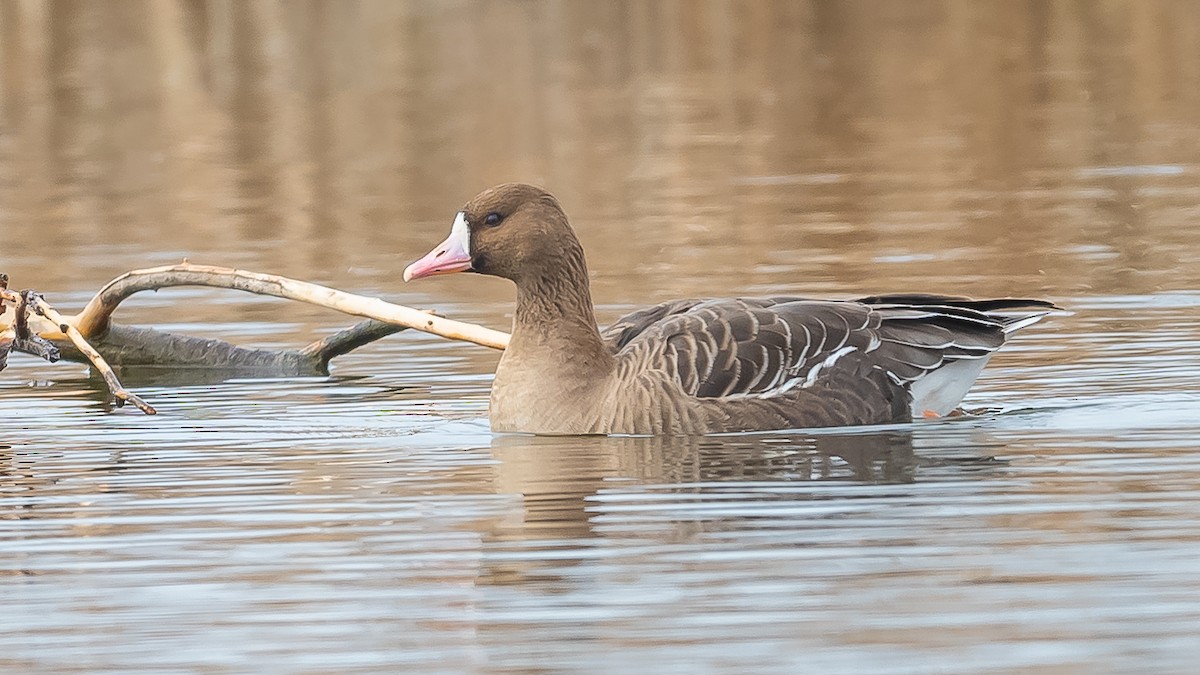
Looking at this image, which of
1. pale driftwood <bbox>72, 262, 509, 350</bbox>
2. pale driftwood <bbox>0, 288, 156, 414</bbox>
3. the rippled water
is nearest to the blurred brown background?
the rippled water

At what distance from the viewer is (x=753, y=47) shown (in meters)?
40.4

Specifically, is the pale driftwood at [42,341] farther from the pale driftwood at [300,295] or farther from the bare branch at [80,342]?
the pale driftwood at [300,295]

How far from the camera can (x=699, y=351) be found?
36.4 ft

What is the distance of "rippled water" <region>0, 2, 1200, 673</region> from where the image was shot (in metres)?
7.48

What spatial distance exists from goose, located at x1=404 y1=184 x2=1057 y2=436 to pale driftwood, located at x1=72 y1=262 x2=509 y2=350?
737mm

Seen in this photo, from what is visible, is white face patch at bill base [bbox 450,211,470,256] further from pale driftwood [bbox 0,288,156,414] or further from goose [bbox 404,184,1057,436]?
pale driftwood [bbox 0,288,156,414]

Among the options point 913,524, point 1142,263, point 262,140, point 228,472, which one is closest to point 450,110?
point 262,140

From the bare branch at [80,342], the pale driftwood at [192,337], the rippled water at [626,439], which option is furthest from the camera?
the pale driftwood at [192,337]

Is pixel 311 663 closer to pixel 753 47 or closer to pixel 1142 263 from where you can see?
pixel 1142 263

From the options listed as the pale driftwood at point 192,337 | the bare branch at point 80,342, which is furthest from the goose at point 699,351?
the bare branch at point 80,342

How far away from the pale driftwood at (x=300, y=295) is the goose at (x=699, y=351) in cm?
74

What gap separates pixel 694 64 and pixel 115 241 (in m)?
18.8

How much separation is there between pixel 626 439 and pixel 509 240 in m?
1.28

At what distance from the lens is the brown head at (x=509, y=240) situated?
11664 mm
